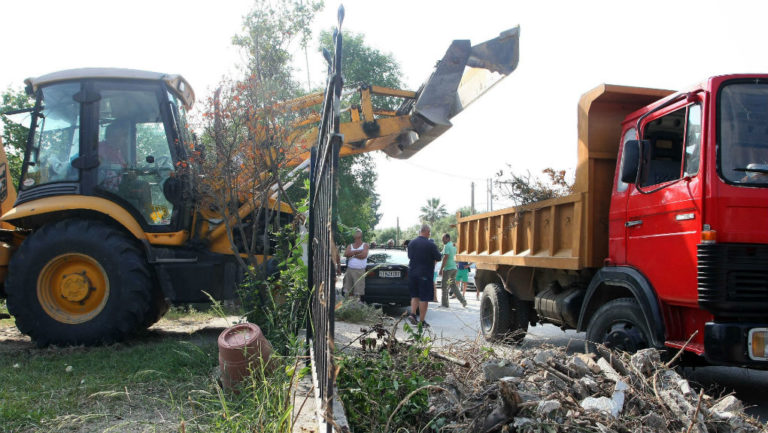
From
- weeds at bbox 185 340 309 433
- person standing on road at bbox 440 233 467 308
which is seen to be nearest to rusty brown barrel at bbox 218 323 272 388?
weeds at bbox 185 340 309 433

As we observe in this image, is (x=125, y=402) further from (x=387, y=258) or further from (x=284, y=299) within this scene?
(x=387, y=258)

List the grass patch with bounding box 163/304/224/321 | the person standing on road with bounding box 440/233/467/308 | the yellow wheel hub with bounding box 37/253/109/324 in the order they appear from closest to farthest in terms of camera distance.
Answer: the yellow wheel hub with bounding box 37/253/109/324 < the grass patch with bounding box 163/304/224/321 < the person standing on road with bounding box 440/233/467/308

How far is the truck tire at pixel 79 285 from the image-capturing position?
602 centimetres

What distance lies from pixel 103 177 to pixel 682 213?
6103 mm

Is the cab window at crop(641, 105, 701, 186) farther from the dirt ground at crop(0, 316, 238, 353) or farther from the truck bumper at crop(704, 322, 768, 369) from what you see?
the dirt ground at crop(0, 316, 238, 353)

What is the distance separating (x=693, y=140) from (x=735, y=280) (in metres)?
1.20

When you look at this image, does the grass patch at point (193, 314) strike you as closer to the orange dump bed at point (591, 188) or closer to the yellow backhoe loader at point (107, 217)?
the yellow backhoe loader at point (107, 217)

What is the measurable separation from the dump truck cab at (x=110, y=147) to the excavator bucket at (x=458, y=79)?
3.17 m

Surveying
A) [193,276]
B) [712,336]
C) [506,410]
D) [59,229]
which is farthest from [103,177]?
[712,336]

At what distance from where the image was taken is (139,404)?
155 inches

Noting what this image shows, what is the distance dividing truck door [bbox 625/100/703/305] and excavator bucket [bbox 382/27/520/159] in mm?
2625

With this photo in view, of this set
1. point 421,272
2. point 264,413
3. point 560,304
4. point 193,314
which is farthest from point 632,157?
point 193,314

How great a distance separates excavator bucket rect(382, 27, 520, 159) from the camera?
7.21m

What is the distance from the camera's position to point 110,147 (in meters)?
6.58
